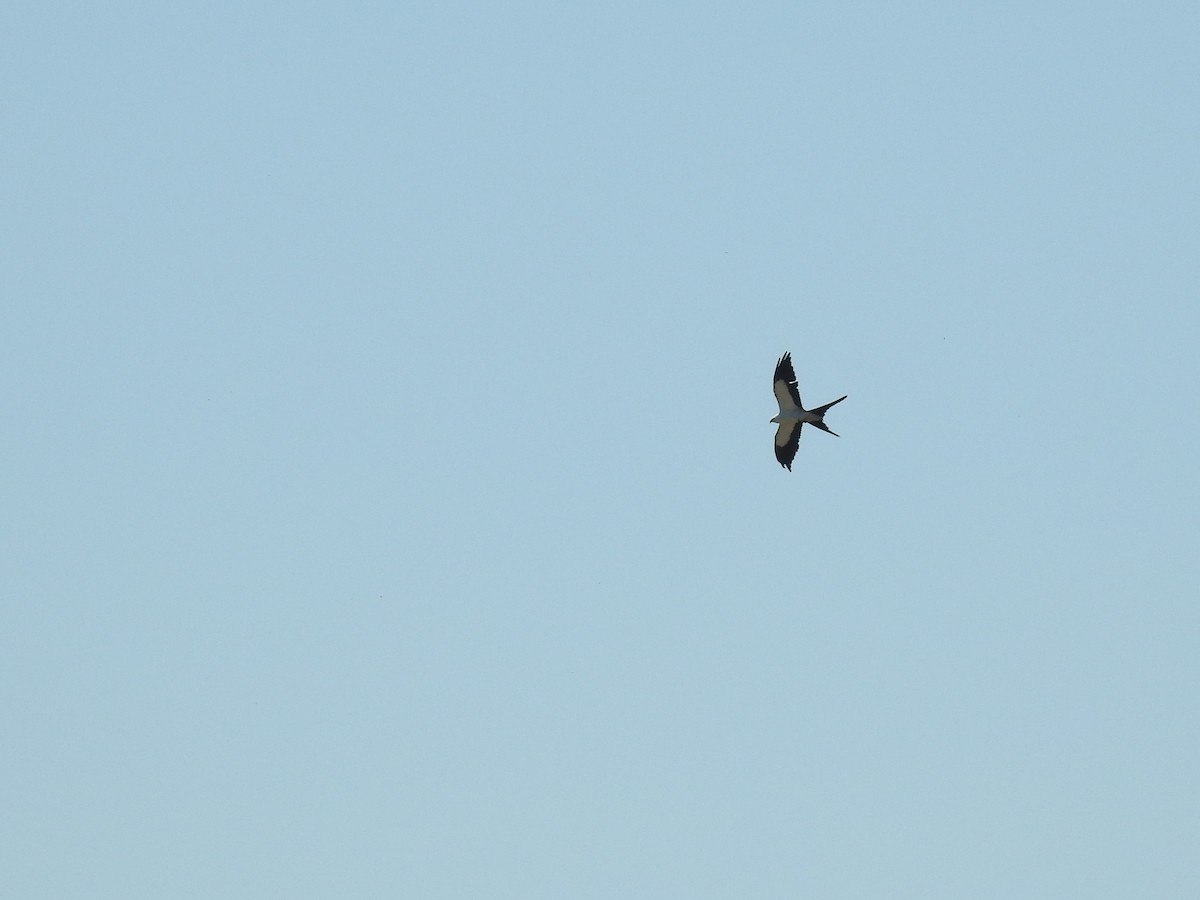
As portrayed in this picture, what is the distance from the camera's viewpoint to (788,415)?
270 ft

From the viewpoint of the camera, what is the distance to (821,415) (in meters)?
80.8

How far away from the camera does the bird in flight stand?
81.6m

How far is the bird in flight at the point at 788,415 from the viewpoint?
81.6 meters
